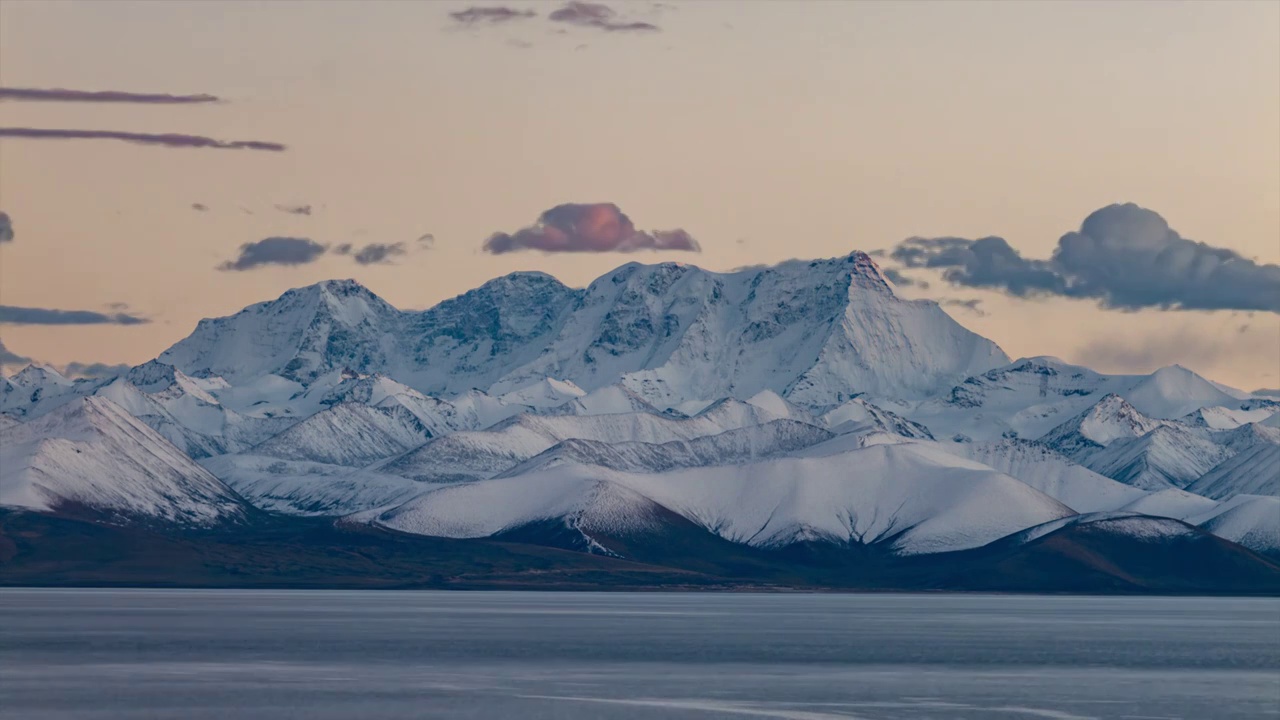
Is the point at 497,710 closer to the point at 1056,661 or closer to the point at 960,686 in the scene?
the point at 960,686

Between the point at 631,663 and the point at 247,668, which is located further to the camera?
the point at 631,663

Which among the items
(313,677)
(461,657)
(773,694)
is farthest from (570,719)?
(461,657)

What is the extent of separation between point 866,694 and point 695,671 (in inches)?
1042

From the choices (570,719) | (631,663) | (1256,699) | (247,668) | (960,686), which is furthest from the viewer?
(631,663)

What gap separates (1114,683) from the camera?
554 feet

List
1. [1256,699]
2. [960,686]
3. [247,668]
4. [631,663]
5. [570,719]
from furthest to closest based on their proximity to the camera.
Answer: [631,663], [247,668], [960,686], [1256,699], [570,719]

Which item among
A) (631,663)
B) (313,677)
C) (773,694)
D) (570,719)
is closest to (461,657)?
(631,663)

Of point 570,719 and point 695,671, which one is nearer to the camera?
point 570,719

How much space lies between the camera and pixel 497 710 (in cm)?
14200

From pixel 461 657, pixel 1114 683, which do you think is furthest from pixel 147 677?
pixel 1114 683

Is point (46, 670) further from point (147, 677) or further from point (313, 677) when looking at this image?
point (313, 677)

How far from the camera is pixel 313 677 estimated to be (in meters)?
169

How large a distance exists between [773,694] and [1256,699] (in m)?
33.1

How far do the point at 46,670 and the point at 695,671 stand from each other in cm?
5075
